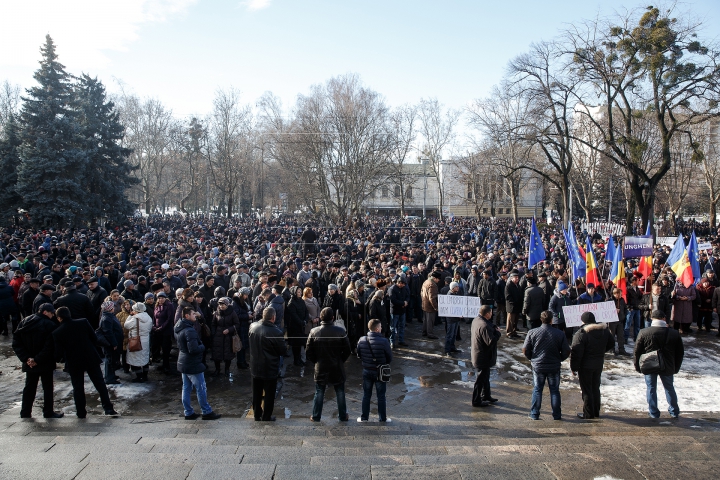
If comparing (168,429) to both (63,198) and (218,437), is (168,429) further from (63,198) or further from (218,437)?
(63,198)

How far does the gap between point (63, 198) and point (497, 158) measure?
32.5 metres

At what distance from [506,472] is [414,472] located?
84 centimetres

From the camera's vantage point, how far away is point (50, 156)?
28.5 m

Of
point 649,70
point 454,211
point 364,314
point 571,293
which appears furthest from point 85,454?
point 454,211

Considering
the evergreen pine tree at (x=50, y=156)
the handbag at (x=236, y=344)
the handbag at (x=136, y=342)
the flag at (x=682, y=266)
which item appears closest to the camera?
the handbag at (x=136, y=342)

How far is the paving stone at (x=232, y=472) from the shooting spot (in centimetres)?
445

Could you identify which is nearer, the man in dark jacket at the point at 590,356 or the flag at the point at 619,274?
the man in dark jacket at the point at 590,356

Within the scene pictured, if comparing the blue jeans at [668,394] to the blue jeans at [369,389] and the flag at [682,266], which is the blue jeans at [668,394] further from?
the flag at [682,266]

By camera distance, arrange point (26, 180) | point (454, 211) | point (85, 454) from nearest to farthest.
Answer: point (85, 454), point (26, 180), point (454, 211)

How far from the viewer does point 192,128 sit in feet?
206

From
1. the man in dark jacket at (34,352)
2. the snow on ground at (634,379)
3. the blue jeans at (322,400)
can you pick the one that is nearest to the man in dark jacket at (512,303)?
the snow on ground at (634,379)

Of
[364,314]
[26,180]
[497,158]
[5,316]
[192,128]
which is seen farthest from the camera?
[192,128]

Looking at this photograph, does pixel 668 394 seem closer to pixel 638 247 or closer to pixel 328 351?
pixel 328 351

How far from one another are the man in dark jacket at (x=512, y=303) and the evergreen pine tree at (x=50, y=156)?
26.0 meters
